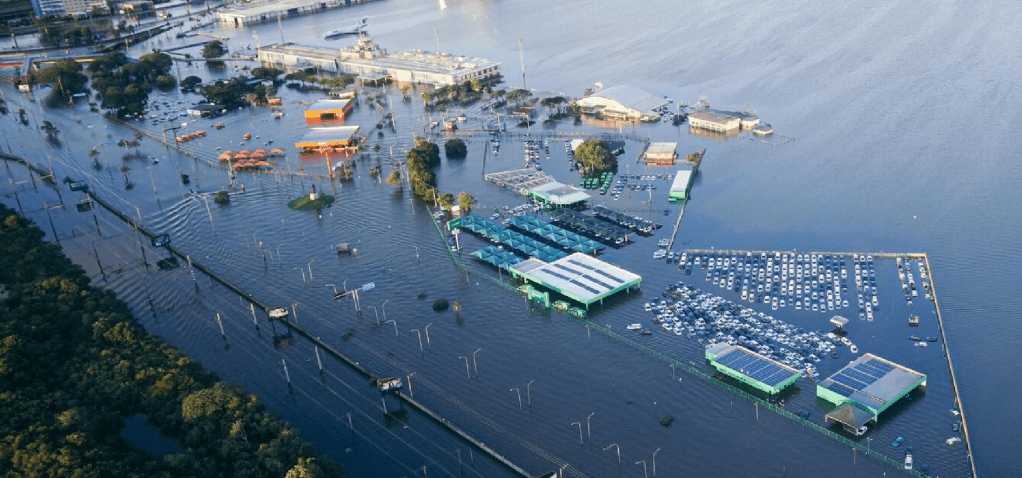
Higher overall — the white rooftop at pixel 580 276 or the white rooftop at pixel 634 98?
the white rooftop at pixel 634 98

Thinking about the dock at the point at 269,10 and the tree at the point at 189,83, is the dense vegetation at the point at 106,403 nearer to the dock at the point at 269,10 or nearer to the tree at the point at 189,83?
the tree at the point at 189,83

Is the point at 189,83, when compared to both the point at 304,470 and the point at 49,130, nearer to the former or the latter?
the point at 49,130

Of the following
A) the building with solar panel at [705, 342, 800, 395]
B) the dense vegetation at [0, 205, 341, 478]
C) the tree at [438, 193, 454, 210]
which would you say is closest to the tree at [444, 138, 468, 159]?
the tree at [438, 193, 454, 210]

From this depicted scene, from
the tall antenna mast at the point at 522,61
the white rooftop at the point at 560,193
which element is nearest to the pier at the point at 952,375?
the white rooftop at the point at 560,193

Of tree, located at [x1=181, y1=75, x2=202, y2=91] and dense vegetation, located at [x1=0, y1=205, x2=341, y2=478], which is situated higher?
tree, located at [x1=181, y1=75, x2=202, y2=91]

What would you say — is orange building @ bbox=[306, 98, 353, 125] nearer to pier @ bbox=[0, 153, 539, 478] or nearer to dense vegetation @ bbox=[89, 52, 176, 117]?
dense vegetation @ bbox=[89, 52, 176, 117]

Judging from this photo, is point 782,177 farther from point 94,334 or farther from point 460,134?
point 94,334

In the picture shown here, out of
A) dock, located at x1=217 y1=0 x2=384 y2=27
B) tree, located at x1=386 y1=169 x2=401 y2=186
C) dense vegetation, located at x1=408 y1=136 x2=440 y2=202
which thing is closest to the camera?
dense vegetation, located at x1=408 y1=136 x2=440 y2=202
